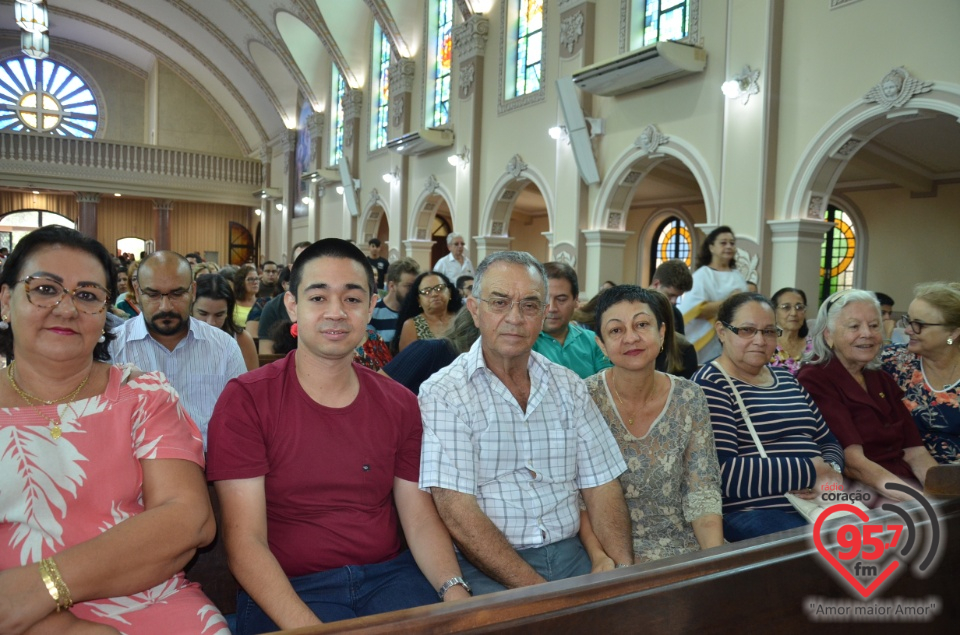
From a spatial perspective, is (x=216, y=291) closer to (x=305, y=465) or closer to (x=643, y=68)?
(x=305, y=465)

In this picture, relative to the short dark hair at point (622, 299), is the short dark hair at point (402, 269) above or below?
above

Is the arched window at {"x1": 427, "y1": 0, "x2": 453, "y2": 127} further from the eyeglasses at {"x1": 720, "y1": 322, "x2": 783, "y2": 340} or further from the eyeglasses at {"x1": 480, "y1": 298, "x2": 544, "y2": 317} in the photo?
the eyeglasses at {"x1": 480, "y1": 298, "x2": 544, "y2": 317}

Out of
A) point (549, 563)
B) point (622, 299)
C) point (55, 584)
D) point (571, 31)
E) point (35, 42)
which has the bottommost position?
point (549, 563)

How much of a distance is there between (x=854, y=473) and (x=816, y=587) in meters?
1.40

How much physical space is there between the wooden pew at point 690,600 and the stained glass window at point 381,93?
14177 mm

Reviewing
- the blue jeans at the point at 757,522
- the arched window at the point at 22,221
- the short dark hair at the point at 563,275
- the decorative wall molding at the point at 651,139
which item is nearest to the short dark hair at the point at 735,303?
the blue jeans at the point at 757,522

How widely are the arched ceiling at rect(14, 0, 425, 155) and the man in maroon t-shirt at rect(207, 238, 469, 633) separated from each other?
41.1 ft

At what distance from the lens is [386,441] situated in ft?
6.32

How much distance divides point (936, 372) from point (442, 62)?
11.2 m

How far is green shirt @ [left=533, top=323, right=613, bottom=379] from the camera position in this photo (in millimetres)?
3254

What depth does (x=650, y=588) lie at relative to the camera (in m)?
1.35

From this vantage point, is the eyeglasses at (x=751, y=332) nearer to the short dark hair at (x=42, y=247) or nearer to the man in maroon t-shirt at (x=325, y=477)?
the man in maroon t-shirt at (x=325, y=477)

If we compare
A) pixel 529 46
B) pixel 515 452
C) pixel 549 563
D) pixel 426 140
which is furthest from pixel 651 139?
pixel 549 563

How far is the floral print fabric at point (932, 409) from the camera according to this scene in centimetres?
300
